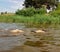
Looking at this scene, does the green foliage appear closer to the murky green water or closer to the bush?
the bush

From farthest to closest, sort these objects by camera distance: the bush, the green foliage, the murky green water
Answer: the bush, the green foliage, the murky green water

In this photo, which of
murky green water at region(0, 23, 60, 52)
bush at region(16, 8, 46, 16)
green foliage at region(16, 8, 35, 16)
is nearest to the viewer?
murky green water at region(0, 23, 60, 52)

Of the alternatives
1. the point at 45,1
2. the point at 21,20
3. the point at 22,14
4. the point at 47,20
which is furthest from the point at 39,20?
the point at 45,1

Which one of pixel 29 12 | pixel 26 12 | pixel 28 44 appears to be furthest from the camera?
pixel 26 12

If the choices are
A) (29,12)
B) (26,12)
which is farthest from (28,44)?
(26,12)

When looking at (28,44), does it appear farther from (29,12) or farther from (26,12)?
(26,12)

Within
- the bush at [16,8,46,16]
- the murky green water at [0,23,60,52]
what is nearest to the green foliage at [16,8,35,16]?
the bush at [16,8,46,16]

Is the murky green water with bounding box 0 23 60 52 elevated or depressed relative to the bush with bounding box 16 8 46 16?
elevated

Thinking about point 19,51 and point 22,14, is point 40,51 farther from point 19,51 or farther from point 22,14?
point 22,14

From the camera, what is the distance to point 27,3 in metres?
64.2

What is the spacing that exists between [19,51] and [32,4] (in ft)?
180

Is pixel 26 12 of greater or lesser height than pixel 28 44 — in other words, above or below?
below

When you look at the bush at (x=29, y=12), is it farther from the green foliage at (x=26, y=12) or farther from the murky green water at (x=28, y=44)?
the murky green water at (x=28, y=44)

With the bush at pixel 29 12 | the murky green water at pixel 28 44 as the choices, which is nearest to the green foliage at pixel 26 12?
the bush at pixel 29 12
